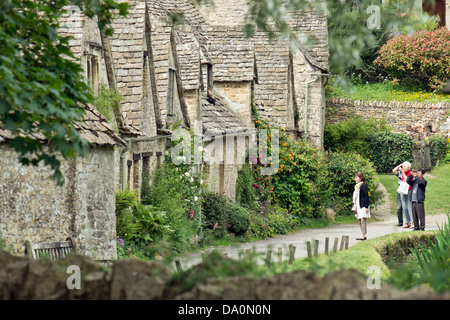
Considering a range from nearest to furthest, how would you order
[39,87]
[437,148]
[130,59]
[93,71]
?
[39,87] → [93,71] → [130,59] → [437,148]

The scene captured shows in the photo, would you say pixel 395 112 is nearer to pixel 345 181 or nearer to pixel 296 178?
pixel 345 181

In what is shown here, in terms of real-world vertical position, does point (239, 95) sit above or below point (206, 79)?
below

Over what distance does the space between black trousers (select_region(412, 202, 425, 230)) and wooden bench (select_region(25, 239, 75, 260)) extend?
11.4 meters

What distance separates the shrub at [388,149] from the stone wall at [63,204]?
23644 millimetres

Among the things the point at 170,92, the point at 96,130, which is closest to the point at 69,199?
the point at 96,130

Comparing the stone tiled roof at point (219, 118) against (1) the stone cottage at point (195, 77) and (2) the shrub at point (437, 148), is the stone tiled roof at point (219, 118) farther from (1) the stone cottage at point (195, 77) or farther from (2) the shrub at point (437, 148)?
(2) the shrub at point (437, 148)

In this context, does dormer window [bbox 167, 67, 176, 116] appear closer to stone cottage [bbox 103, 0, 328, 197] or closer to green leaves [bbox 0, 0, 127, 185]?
stone cottage [bbox 103, 0, 328, 197]

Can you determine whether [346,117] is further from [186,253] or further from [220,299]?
[220,299]

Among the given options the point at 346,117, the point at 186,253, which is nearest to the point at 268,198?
the point at 186,253

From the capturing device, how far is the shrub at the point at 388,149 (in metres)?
34.4

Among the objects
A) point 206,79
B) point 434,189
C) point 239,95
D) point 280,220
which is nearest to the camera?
point 206,79

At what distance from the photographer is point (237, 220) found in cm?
2098

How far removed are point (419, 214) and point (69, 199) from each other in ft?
37.6

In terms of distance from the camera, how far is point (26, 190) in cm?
1165
